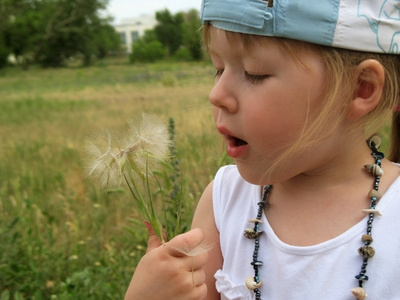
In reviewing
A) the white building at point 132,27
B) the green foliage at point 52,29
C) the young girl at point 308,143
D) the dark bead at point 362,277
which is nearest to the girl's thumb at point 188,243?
the young girl at point 308,143

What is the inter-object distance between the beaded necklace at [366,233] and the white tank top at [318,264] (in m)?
0.01

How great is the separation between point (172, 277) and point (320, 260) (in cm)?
35

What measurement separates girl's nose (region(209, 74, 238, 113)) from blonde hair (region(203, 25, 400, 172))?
9 cm

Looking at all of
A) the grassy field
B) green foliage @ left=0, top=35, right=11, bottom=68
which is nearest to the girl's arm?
the grassy field

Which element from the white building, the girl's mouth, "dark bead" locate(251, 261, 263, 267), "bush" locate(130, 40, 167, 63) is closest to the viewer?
the girl's mouth

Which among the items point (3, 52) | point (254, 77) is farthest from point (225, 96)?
point (3, 52)

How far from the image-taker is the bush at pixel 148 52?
44594 mm

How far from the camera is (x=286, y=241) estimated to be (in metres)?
1.19

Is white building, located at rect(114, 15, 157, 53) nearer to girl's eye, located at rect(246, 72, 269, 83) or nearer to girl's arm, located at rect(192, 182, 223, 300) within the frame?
girl's arm, located at rect(192, 182, 223, 300)

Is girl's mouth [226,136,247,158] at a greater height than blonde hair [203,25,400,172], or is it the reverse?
blonde hair [203,25,400,172]

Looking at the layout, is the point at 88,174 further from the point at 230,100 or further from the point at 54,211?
the point at 54,211

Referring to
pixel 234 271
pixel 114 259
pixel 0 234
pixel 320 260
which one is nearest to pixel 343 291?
pixel 320 260

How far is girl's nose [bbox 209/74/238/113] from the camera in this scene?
106 centimetres

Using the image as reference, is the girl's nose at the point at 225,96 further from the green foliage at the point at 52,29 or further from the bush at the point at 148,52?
the green foliage at the point at 52,29
